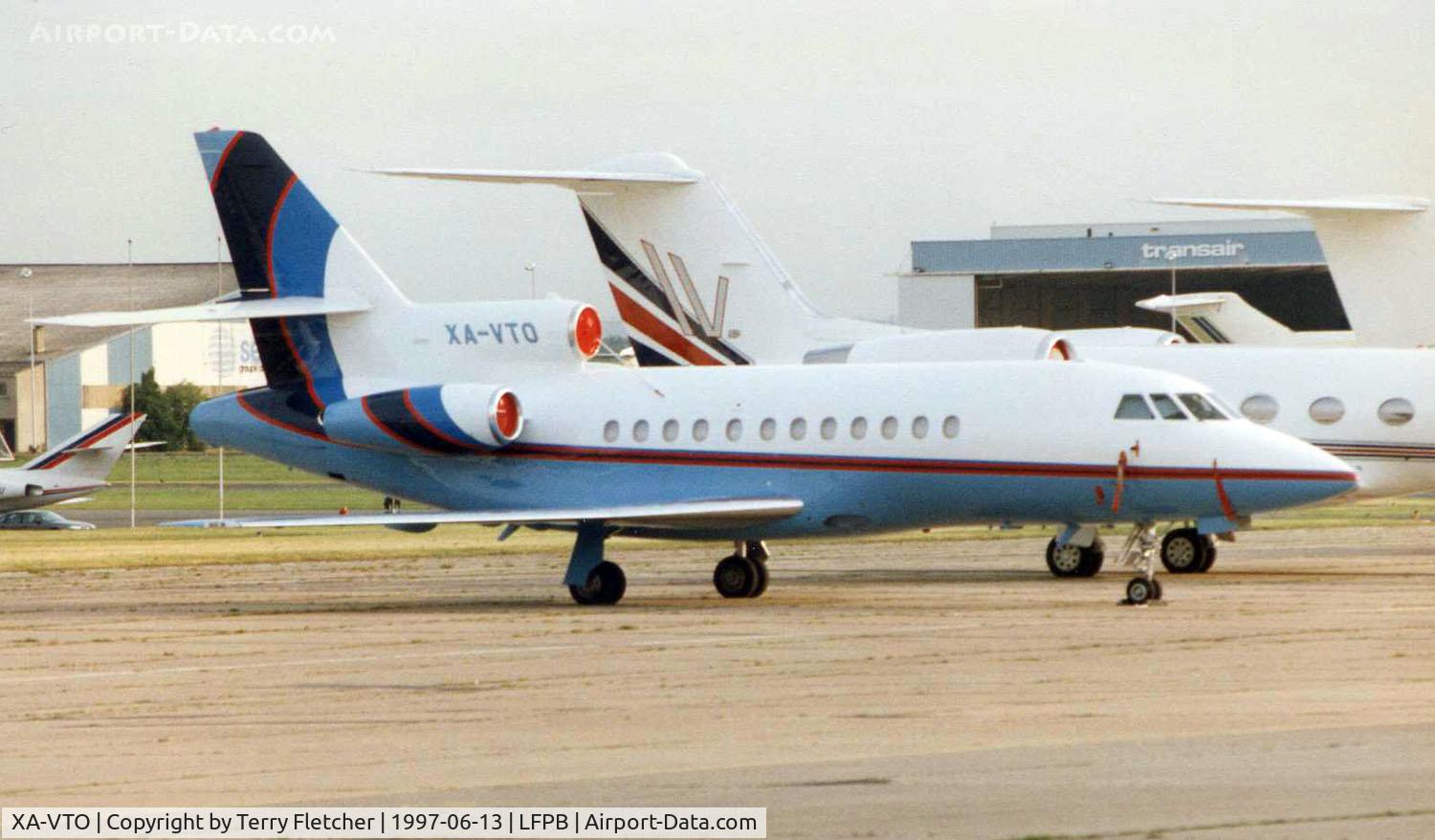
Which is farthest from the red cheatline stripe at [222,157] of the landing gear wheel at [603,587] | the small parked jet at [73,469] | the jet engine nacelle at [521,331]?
the small parked jet at [73,469]

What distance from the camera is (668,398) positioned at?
1046 inches

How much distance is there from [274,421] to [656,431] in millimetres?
5367

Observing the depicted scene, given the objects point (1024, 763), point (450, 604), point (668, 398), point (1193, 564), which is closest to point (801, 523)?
point (668, 398)

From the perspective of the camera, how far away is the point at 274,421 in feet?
92.9

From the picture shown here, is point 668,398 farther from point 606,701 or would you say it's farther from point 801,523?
point 606,701

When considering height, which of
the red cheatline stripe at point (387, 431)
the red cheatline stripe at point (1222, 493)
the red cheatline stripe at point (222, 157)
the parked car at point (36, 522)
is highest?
the red cheatline stripe at point (222, 157)

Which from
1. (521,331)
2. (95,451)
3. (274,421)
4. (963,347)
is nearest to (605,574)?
(521,331)

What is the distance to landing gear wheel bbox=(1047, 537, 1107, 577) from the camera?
28.6 meters

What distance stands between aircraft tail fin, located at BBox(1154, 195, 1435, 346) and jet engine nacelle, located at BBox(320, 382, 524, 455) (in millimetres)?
8782

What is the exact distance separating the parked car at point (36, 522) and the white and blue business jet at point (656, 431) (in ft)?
116

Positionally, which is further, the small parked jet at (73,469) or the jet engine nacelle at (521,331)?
the small parked jet at (73,469)

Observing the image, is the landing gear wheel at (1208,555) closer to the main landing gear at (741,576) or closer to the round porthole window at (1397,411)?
the round porthole window at (1397,411)

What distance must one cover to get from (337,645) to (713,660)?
4.14 metres

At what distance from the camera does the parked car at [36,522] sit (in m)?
62.2
